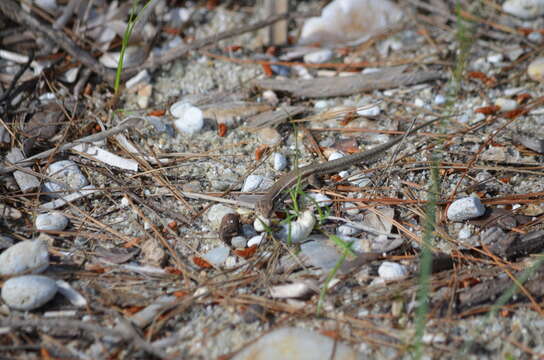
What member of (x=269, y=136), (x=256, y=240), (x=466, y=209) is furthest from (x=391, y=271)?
(x=269, y=136)

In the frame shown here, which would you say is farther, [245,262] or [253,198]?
[253,198]

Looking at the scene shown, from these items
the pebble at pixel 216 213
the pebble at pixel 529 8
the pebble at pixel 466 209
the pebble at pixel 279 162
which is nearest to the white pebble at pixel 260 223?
the pebble at pixel 216 213

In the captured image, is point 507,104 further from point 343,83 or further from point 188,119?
point 188,119

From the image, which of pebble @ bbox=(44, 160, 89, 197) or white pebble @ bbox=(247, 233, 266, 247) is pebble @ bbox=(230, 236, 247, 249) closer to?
white pebble @ bbox=(247, 233, 266, 247)

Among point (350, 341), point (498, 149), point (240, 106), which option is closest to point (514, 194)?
point (498, 149)

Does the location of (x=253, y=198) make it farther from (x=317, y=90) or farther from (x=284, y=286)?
(x=317, y=90)

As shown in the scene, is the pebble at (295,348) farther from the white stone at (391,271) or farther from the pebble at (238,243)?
the pebble at (238,243)
